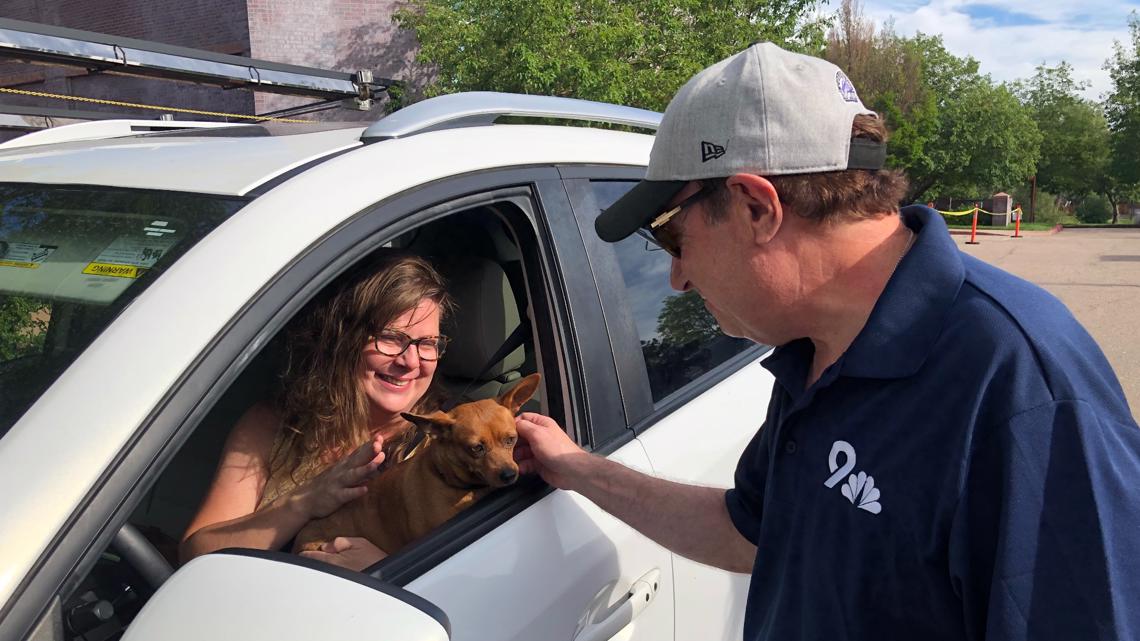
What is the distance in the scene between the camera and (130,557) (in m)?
1.46

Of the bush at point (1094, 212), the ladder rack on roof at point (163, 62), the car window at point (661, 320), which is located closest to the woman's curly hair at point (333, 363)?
the car window at point (661, 320)

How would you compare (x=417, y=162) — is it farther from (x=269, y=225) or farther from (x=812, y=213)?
(x=812, y=213)

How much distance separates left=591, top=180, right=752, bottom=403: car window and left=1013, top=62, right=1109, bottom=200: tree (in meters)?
57.4

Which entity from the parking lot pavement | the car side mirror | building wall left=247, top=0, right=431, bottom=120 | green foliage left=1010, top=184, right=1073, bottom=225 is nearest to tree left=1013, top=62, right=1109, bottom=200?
green foliage left=1010, top=184, right=1073, bottom=225

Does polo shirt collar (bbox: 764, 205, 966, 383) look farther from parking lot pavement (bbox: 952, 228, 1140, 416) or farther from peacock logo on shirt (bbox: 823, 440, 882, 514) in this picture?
parking lot pavement (bbox: 952, 228, 1140, 416)

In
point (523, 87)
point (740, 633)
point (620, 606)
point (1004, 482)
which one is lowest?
point (740, 633)

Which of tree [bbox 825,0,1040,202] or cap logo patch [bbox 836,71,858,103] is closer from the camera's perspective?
cap logo patch [bbox 836,71,858,103]

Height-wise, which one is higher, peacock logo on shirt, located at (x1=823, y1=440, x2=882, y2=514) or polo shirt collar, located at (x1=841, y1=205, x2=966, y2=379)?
A: polo shirt collar, located at (x1=841, y1=205, x2=966, y2=379)

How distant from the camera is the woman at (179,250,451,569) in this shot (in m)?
2.10

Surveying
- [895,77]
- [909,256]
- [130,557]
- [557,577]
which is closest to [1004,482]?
[909,256]

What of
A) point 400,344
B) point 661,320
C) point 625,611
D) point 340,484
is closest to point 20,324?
point 340,484

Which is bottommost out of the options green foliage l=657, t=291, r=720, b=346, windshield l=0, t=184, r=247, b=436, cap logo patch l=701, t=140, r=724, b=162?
green foliage l=657, t=291, r=720, b=346

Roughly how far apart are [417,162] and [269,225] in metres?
0.40

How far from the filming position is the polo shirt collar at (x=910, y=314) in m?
1.27
